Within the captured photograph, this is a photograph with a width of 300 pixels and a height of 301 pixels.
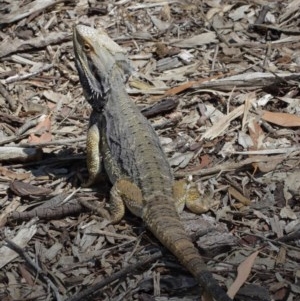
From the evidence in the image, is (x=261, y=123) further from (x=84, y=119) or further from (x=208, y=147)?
(x=84, y=119)

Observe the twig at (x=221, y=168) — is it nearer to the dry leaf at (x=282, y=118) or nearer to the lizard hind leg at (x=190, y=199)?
the lizard hind leg at (x=190, y=199)

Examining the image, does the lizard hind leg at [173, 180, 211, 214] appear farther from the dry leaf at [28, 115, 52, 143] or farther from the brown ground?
the dry leaf at [28, 115, 52, 143]

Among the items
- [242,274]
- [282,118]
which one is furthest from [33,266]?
[282,118]

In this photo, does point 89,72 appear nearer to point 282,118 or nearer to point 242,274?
point 282,118

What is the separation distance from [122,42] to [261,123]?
218 centimetres

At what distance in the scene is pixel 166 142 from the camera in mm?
6957

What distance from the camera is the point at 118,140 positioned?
6465mm

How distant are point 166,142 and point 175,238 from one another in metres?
1.74

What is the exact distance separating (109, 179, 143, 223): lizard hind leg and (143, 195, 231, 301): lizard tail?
0.52ft

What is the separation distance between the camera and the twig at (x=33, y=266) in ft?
17.8

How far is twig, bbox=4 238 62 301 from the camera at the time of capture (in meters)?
5.43

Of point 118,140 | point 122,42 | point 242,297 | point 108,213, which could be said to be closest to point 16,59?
point 122,42

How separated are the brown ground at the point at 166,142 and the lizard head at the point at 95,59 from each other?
0.68 meters

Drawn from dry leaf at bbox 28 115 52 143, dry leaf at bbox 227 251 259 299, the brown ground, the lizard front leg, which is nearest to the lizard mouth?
the lizard front leg
